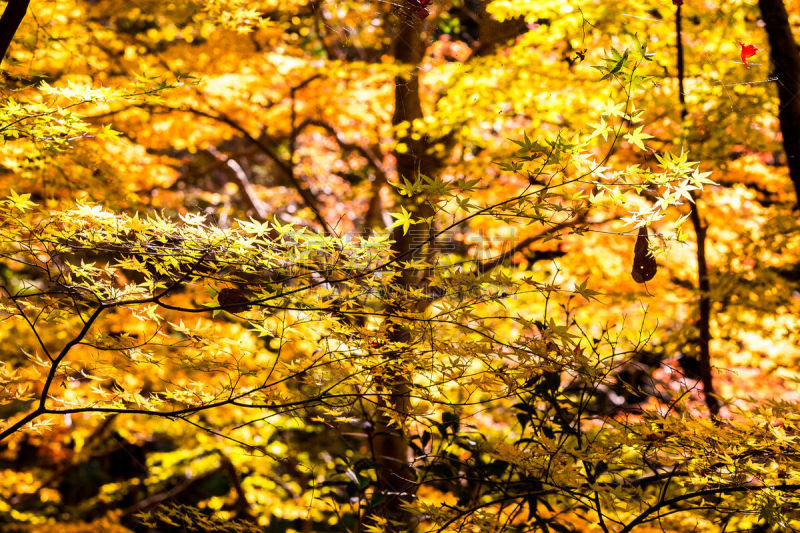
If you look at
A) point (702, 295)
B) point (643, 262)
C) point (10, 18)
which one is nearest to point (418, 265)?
point (643, 262)

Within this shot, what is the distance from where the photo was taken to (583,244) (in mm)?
5820

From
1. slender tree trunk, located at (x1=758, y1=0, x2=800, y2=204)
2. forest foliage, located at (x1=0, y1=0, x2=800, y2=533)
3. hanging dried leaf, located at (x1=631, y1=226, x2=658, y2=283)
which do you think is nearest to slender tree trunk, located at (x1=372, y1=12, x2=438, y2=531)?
forest foliage, located at (x1=0, y1=0, x2=800, y2=533)

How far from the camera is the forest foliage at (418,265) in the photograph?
200cm

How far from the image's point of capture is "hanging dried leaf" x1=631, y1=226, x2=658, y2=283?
2.10 metres

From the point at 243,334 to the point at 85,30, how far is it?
2.98m

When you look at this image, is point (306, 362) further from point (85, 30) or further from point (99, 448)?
point (99, 448)

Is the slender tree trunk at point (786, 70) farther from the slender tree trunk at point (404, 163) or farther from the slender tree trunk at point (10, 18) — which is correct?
the slender tree trunk at point (10, 18)

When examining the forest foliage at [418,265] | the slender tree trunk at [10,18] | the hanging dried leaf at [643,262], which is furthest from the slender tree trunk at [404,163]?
the slender tree trunk at [10,18]

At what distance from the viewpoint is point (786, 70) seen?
2977 millimetres

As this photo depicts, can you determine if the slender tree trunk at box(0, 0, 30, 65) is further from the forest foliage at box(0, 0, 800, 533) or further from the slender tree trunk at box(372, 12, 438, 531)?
the slender tree trunk at box(372, 12, 438, 531)

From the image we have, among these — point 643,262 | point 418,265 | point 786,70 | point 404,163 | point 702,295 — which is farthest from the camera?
point 404,163

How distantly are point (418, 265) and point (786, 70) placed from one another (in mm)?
2342

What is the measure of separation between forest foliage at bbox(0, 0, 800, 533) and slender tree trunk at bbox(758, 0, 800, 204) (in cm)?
2

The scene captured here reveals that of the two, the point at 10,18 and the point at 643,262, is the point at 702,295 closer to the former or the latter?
the point at 643,262
